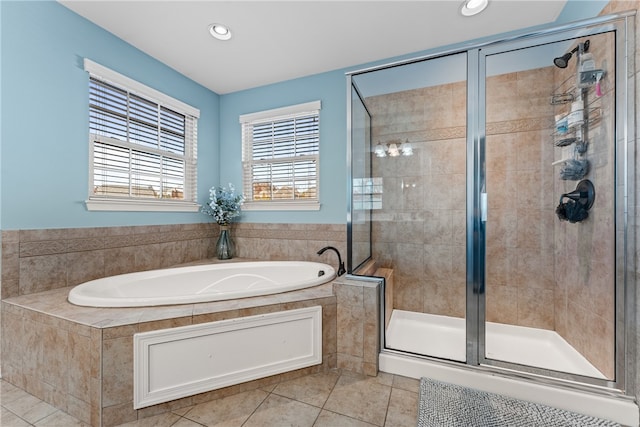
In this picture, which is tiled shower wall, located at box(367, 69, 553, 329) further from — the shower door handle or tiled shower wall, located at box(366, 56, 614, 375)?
the shower door handle

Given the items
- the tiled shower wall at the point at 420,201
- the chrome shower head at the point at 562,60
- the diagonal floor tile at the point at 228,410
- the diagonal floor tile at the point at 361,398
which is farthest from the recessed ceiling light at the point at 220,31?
the diagonal floor tile at the point at 361,398

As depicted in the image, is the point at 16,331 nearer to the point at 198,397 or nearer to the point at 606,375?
the point at 198,397

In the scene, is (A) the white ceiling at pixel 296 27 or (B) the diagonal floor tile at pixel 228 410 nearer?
(B) the diagonal floor tile at pixel 228 410

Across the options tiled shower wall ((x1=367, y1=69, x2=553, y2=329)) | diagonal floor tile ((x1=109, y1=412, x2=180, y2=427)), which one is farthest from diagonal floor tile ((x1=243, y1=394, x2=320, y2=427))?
tiled shower wall ((x1=367, y1=69, x2=553, y2=329))

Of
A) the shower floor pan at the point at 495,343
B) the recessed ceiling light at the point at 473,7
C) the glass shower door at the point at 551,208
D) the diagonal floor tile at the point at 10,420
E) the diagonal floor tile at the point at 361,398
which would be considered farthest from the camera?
the recessed ceiling light at the point at 473,7

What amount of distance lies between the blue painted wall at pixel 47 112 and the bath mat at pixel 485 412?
8.96ft

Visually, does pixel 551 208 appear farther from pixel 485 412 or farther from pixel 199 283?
pixel 199 283

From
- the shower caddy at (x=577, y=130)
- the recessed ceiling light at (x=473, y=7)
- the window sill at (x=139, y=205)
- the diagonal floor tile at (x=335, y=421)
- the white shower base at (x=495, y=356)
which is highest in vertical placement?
the recessed ceiling light at (x=473, y=7)

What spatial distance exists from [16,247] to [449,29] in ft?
11.8

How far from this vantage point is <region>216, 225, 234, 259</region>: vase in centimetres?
314

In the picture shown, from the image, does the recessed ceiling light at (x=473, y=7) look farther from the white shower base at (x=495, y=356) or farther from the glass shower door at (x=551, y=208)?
the white shower base at (x=495, y=356)

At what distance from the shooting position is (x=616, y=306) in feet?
4.83

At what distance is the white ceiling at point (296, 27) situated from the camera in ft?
6.49

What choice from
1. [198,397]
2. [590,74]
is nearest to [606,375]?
[590,74]
